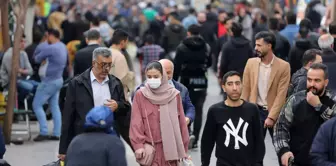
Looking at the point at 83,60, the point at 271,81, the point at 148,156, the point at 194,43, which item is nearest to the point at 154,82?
the point at 148,156

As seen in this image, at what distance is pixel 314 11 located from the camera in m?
26.3

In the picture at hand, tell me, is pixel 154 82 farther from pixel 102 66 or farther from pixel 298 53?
pixel 298 53

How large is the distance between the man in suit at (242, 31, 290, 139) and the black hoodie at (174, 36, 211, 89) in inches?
132

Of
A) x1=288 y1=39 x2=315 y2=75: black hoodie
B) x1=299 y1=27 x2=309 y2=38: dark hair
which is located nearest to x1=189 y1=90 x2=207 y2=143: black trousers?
x1=288 y1=39 x2=315 y2=75: black hoodie

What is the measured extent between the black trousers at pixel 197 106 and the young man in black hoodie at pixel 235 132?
564 centimetres

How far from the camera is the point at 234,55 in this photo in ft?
54.6

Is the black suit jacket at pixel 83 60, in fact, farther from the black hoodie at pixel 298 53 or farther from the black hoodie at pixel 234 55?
the black hoodie at pixel 298 53

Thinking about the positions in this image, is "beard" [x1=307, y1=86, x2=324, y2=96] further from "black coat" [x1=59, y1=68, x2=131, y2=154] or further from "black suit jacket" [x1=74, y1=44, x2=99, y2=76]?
"black suit jacket" [x1=74, y1=44, x2=99, y2=76]

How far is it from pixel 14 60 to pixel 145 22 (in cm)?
1791

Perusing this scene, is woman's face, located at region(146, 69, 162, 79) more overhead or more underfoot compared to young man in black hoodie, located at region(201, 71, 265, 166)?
more overhead

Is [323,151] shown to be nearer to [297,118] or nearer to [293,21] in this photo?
[297,118]

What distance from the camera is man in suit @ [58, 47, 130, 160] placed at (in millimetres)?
10695

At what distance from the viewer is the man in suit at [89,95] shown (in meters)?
10.7

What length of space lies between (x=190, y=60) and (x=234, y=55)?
3.24 ft
